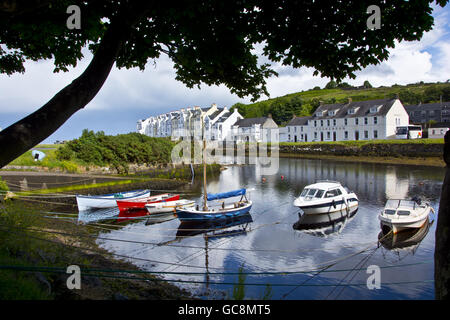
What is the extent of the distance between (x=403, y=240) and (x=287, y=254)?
7.39 meters

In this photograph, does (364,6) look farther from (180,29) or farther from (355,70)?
(180,29)

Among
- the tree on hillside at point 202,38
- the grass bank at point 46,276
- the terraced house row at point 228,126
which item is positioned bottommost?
the grass bank at point 46,276

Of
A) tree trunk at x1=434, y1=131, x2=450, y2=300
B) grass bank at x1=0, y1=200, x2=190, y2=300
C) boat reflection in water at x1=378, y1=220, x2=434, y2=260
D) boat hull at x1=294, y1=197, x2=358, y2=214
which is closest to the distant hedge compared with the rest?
boat hull at x1=294, y1=197, x2=358, y2=214

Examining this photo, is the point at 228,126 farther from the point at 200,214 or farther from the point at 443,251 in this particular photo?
the point at 443,251

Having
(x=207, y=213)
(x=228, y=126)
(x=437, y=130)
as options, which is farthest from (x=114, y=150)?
(x=437, y=130)

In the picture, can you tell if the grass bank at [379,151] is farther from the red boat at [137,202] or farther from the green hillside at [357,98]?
the red boat at [137,202]

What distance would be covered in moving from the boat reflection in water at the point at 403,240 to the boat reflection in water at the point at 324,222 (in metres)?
3.14

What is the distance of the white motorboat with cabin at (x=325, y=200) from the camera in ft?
77.5

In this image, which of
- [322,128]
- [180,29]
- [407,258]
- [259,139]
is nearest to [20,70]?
[180,29]

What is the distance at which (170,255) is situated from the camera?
16078 mm

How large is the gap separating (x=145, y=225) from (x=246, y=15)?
19.3 metres

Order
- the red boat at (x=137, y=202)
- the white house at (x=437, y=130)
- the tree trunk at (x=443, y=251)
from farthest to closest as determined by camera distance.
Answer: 1. the white house at (x=437, y=130)
2. the red boat at (x=137, y=202)
3. the tree trunk at (x=443, y=251)

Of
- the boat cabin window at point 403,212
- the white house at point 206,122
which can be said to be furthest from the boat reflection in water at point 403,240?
the white house at point 206,122

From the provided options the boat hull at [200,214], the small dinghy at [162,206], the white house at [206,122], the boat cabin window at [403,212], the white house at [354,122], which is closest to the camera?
the boat cabin window at [403,212]
